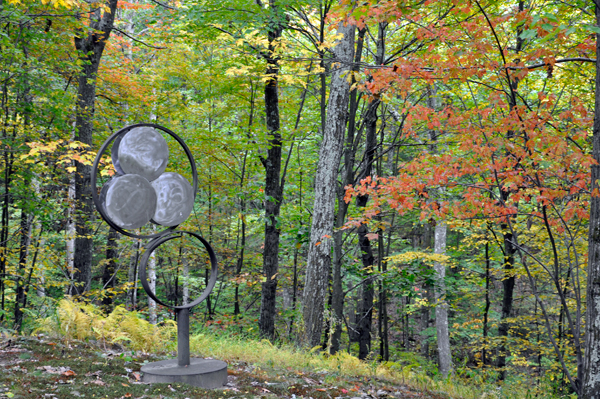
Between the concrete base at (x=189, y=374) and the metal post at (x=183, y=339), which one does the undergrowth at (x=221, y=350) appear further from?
the metal post at (x=183, y=339)

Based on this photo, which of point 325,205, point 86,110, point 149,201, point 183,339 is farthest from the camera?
point 86,110

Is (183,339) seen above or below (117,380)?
above

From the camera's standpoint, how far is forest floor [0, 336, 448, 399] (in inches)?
133

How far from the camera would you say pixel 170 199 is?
443cm

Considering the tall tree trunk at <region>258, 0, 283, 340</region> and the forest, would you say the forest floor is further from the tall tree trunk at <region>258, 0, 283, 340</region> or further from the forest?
the tall tree trunk at <region>258, 0, 283, 340</region>

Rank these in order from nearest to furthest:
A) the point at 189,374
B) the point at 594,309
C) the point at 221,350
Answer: the point at 594,309 → the point at 189,374 → the point at 221,350

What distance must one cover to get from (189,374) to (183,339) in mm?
498

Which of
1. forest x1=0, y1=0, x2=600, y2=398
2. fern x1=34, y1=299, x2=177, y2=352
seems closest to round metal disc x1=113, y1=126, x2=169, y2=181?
forest x1=0, y1=0, x2=600, y2=398

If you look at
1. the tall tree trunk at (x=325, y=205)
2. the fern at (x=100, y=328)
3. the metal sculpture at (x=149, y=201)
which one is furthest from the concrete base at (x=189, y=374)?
the tall tree trunk at (x=325, y=205)

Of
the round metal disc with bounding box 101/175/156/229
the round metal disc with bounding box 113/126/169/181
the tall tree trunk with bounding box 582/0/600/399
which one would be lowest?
the tall tree trunk with bounding box 582/0/600/399

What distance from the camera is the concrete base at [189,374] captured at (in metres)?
3.89

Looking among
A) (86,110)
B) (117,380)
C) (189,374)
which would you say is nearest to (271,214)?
(86,110)

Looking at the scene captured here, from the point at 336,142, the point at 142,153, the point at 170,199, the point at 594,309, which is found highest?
the point at 336,142

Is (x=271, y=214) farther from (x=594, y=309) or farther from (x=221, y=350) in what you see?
(x=594, y=309)
